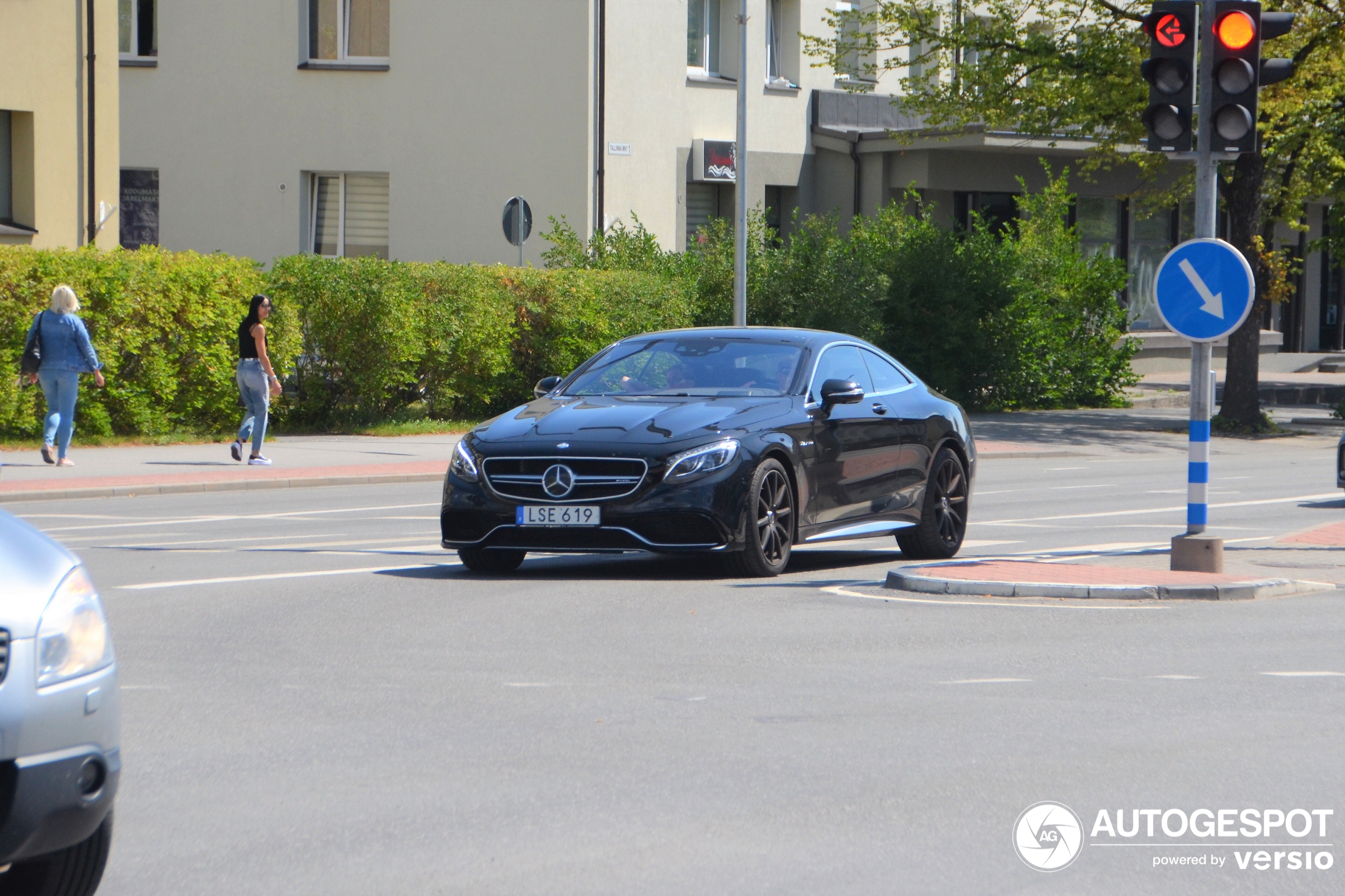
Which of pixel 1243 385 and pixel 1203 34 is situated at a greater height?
pixel 1203 34

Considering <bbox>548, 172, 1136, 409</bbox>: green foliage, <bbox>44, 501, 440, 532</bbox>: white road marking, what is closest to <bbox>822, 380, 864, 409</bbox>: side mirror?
<bbox>44, 501, 440, 532</bbox>: white road marking

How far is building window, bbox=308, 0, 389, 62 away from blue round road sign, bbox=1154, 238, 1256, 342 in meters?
25.2

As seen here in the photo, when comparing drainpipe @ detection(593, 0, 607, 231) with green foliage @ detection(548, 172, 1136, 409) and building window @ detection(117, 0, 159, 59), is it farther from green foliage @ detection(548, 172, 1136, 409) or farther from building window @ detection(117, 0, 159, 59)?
building window @ detection(117, 0, 159, 59)

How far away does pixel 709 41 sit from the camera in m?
34.9

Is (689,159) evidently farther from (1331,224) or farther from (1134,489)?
(1134,489)

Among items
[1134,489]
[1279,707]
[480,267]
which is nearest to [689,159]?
[480,267]

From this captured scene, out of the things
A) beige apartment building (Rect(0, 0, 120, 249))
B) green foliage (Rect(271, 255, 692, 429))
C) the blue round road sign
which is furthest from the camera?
beige apartment building (Rect(0, 0, 120, 249))

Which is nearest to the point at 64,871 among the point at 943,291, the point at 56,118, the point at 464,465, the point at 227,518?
the point at 464,465

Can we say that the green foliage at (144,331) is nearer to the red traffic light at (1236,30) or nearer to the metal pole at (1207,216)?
the metal pole at (1207,216)

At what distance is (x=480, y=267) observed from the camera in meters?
25.7

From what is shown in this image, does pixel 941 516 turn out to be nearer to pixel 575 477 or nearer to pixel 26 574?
pixel 575 477

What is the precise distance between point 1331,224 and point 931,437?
28.5m

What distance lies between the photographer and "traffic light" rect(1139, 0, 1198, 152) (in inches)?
443

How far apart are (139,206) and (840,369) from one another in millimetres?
27087
